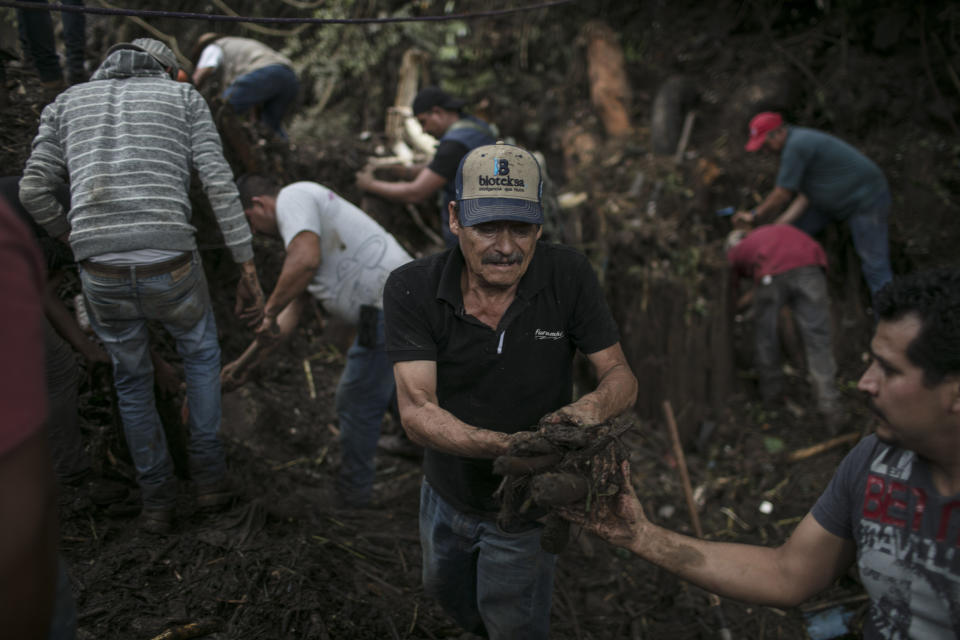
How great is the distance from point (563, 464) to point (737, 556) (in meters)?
0.63

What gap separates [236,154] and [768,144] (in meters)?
4.90

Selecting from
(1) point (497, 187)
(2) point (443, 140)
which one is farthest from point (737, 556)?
(2) point (443, 140)

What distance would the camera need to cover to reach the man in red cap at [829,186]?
6.25 m

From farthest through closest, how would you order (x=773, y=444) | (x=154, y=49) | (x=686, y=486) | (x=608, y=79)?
(x=608, y=79) < (x=773, y=444) < (x=686, y=486) < (x=154, y=49)

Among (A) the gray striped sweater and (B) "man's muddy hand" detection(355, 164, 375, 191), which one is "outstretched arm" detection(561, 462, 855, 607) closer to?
(A) the gray striped sweater

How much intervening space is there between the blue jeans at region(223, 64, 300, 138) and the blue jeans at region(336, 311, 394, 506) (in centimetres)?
291

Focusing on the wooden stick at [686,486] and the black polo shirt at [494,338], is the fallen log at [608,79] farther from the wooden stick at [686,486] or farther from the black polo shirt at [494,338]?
the black polo shirt at [494,338]

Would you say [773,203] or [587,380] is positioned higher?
[773,203]

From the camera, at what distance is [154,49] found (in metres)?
3.34

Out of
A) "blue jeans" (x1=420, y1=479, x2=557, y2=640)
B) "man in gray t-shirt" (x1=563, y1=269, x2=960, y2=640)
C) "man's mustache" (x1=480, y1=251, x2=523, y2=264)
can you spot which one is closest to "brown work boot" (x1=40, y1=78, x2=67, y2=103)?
"man's mustache" (x1=480, y1=251, x2=523, y2=264)

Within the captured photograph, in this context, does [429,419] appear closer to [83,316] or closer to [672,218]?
[83,316]

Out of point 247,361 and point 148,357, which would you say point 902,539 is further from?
point 247,361

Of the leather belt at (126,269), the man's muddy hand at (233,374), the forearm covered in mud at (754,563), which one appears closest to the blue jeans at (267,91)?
the man's muddy hand at (233,374)

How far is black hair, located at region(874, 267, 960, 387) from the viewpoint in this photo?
5.14 ft
